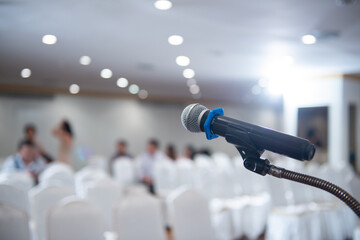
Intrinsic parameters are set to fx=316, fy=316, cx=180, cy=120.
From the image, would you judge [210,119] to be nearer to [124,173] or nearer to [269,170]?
[269,170]

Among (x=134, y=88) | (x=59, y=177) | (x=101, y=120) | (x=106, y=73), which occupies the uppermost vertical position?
(x=134, y=88)

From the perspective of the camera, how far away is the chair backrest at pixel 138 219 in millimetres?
2646

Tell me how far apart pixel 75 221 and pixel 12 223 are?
0.43 meters

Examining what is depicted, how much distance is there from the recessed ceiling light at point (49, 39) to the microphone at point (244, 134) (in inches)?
147

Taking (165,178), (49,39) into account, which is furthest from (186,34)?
(165,178)

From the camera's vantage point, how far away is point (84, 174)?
15.4 feet

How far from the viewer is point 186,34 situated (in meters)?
4.02

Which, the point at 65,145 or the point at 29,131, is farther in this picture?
the point at 29,131

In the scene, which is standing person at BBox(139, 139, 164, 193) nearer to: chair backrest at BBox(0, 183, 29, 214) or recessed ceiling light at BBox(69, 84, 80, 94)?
recessed ceiling light at BBox(69, 84, 80, 94)

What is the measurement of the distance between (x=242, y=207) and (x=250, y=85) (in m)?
3.03

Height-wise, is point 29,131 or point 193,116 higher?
point 29,131

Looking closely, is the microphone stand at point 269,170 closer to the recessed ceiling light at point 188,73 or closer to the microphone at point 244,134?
the microphone at point 244,134

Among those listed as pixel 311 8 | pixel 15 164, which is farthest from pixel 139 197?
pixel 15 164

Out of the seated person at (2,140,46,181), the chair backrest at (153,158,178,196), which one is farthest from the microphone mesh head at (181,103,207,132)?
the chair backrest at (153,158,178,196)
